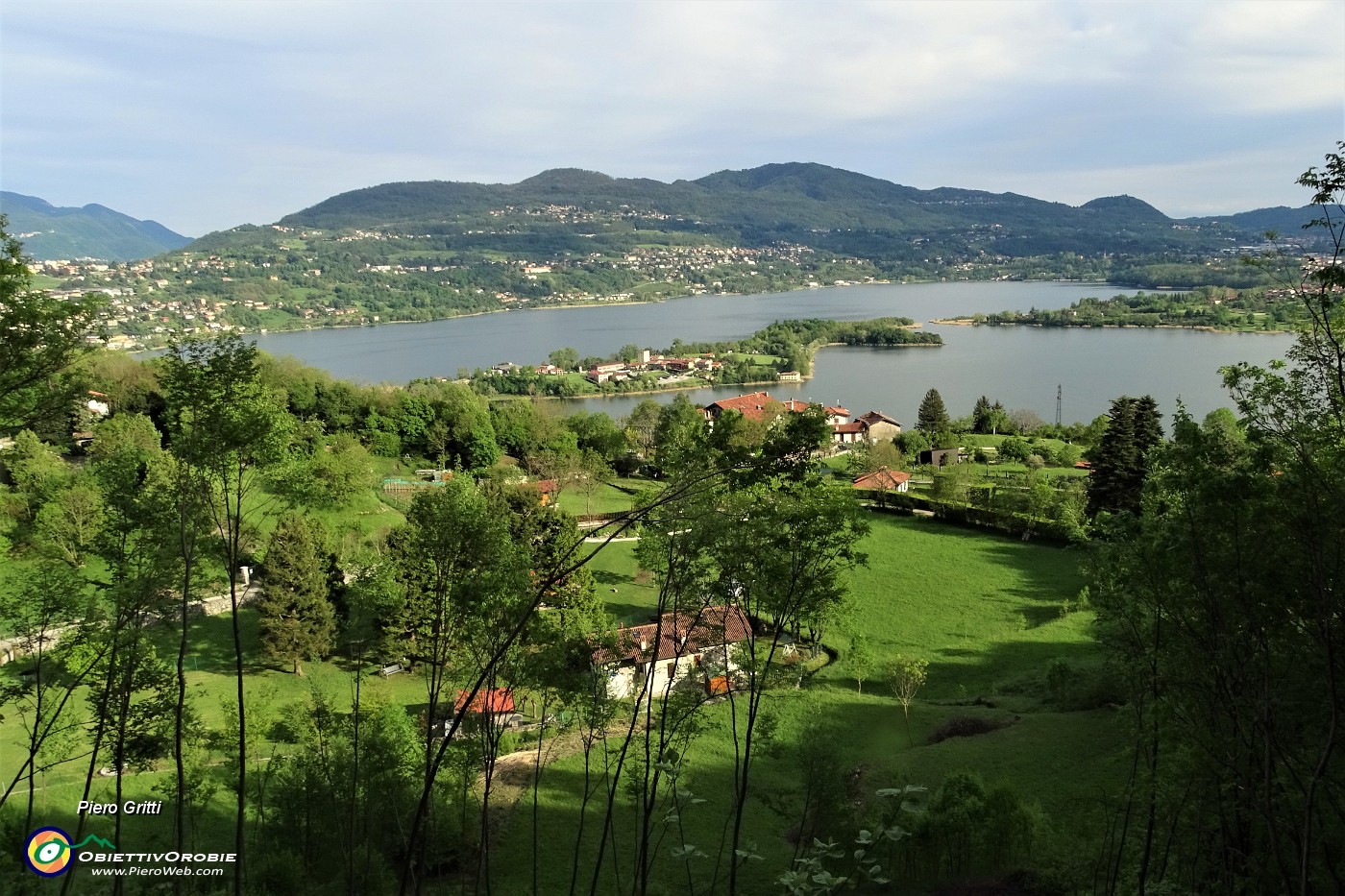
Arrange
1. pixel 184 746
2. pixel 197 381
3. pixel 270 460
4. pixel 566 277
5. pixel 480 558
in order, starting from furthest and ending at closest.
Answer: pixel 566 277, pixel 184 746, pixel 480 558, pixel 270 460, pixel 197 381

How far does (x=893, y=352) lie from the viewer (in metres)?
70.0

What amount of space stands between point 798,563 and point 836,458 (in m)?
29.8

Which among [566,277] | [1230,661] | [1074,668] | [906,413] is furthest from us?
[566,277]

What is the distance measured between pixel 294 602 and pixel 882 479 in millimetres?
20312

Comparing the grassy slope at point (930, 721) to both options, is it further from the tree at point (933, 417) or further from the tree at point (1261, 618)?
the tree at point (933, 417)

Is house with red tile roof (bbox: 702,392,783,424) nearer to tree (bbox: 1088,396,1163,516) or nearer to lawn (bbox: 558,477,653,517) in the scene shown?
lawn (bbox: 558,477,653,517)

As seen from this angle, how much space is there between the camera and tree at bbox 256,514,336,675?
1396cm

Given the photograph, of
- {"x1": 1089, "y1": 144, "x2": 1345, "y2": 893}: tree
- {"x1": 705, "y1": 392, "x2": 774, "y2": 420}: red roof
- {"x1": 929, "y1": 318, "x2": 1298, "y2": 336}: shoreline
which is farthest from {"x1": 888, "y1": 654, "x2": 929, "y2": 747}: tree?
{"x1": 929, "y1": 318, "x2": 1298, "y2": 336}: shoreline

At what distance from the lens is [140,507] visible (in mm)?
5797

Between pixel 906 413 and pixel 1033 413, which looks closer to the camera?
pixel 1033 413

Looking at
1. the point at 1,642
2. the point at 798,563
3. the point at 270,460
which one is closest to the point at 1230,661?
the point at 798,563

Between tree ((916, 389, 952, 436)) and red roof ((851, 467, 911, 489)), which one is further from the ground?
tree ((916, 389, 952, 436))

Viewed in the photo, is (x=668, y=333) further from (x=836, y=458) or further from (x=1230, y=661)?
(x=1230, y=661)

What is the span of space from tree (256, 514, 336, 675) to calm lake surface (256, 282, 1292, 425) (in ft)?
114
